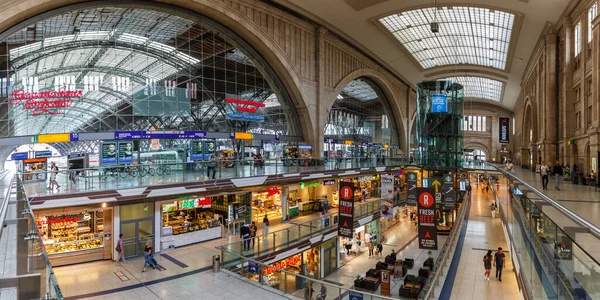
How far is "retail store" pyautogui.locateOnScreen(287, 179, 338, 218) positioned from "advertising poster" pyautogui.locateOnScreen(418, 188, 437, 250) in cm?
1107

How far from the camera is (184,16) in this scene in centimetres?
2425

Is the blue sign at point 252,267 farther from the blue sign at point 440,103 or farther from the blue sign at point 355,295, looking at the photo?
the blue sign at point 440,103

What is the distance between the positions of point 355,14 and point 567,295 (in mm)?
31928

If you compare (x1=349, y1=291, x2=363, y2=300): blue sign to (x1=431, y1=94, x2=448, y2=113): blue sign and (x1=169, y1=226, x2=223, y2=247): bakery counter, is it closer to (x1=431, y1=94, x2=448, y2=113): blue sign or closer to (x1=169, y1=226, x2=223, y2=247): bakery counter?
(x1=169, y1=226, x2=223, y2=247): bakery counter

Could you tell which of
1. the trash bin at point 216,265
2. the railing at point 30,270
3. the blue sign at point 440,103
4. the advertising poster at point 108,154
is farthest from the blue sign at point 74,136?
the blue sign at point 440,103

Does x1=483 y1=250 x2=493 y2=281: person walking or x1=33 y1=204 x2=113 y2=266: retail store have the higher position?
x1=33 y1=204 x2=113 y2=266: retail store

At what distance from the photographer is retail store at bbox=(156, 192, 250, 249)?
18.0 meters

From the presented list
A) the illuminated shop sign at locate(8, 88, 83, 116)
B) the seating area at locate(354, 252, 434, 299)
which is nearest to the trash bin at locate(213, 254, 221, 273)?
the seating area at locate(354, 252, 434, 299)

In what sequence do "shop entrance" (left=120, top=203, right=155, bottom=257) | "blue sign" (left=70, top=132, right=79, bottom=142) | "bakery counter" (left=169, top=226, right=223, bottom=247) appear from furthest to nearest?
"blue sign" (left=70, top=132, right=79, bottom=142)
"bakery counter" (left=169, top=226, right=223, bottom=247)
"shop entrance" (left=120, top=203, right=155, bottom=257)

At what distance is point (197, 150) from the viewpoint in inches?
968

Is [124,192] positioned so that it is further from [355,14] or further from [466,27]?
[466,27]

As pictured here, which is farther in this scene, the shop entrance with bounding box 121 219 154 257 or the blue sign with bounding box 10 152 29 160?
the blue sign with bounding box 10 152 29 160

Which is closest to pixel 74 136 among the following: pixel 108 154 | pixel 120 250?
pixel 108 154

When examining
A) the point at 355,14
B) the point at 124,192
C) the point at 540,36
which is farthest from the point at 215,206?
the point at 540,36
